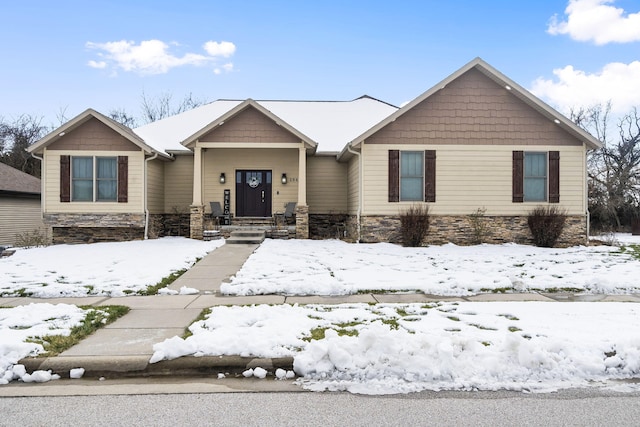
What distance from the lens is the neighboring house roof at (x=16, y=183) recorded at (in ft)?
65.3

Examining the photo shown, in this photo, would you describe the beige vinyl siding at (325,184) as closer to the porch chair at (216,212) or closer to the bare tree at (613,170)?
the porch chair at (216,212)

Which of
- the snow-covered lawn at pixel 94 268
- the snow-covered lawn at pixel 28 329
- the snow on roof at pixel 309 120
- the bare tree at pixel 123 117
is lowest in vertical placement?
the snow-covered lawn at pixel 28 329

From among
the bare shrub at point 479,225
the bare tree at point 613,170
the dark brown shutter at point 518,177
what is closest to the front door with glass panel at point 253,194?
the bare shrub at point 479,225

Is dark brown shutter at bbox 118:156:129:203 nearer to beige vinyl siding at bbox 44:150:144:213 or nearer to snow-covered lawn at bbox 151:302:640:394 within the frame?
beige vinyl siding at bbox 44:150:144:213

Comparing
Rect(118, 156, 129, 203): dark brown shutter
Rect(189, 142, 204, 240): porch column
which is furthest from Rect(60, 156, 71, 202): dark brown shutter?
Rect(189, 142, 204, 240): porch column

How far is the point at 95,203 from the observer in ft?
50.5

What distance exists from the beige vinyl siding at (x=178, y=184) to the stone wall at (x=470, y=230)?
24.3ft

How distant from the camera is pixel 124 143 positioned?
1534 cm

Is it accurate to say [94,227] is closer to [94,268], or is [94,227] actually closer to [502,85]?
[94,268]

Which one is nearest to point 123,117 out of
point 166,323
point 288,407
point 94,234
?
point 94,234

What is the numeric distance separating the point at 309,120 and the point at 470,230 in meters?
8.97

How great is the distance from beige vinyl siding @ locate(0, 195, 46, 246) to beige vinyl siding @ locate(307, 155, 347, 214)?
12244 mm

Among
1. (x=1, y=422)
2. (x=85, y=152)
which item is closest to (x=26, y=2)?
(x=85, y=152)

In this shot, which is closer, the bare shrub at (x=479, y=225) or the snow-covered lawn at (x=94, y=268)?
the snow-covered lawn at (x=94, y=268)
